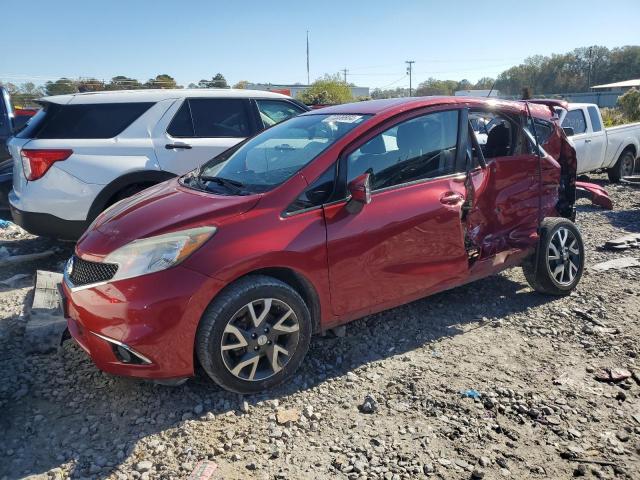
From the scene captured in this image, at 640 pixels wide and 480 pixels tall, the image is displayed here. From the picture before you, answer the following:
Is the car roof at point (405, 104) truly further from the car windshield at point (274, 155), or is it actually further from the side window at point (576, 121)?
the side window at point (576, 121)

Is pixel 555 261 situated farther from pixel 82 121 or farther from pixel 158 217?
pixel 82 121

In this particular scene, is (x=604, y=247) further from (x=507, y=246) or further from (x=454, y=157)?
(x=454, y=157)

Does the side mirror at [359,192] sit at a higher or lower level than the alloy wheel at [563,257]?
higher

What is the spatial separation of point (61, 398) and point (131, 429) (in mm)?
644

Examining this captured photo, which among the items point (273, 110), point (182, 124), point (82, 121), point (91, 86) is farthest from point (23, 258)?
point (91, 86)

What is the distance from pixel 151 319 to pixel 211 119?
3.81 m

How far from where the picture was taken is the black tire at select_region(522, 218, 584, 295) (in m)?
4.62

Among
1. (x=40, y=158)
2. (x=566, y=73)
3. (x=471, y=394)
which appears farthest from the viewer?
(x=566, y=73)

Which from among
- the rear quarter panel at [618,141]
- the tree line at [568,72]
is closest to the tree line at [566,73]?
the tree line at [568,72]

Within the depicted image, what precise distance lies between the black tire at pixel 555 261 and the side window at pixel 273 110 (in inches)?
133

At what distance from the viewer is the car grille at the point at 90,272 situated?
10.0 ft

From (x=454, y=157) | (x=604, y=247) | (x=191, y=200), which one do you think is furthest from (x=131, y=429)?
(x=604, y=247)

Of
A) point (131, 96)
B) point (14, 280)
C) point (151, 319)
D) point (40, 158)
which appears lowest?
point (14, 280)

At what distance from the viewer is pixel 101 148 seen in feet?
18.0
